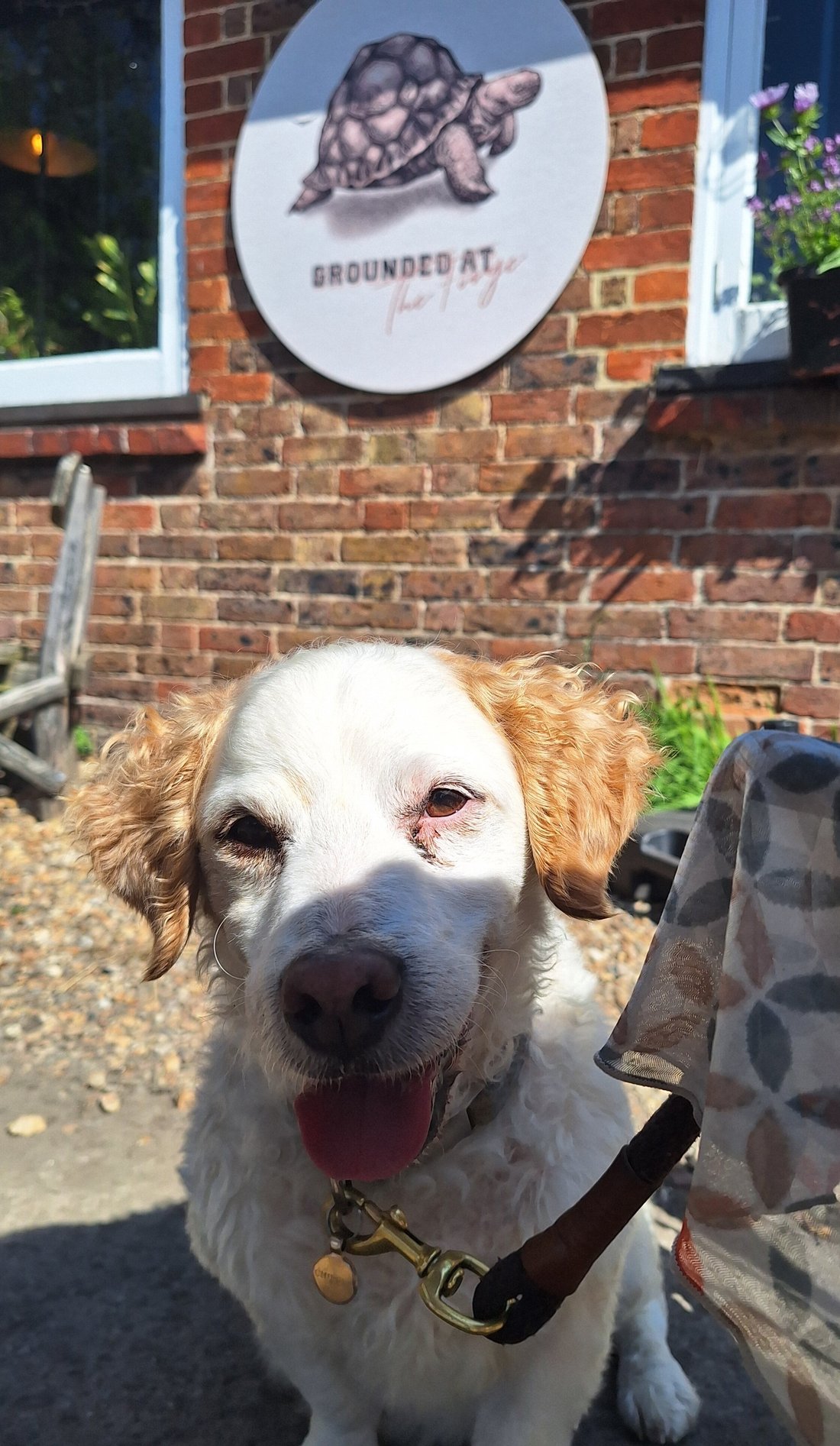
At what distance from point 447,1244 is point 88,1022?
1.89 meters

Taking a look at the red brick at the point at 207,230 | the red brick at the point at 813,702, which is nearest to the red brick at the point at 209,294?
the red brick at the point at 207,230

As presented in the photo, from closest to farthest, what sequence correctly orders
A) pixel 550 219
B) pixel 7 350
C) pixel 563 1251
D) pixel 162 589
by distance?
1. pixel 563 1251
2. pixel 550 219
3. pixel 162 589
4. pixel 7 350

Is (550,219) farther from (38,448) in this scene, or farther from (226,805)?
(226,805)

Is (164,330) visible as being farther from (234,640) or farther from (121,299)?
(234,640)

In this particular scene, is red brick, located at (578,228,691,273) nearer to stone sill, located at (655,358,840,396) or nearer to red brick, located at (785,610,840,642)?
stone sill, located at (655,358,840,396)

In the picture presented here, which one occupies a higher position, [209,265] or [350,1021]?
[209,265]

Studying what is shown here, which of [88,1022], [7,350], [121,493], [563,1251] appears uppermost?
[7,350]

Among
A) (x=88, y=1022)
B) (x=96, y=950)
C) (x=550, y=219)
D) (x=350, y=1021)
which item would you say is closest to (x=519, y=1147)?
(x=350, y=1021)

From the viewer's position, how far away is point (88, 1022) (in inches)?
117

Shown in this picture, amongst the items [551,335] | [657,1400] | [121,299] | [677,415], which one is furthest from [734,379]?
[121,299]

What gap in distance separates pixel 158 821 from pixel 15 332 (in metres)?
5.01

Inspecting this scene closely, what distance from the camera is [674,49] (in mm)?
3596

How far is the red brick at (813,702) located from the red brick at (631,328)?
58.3 inches

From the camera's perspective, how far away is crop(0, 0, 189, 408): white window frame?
15.0 feet
